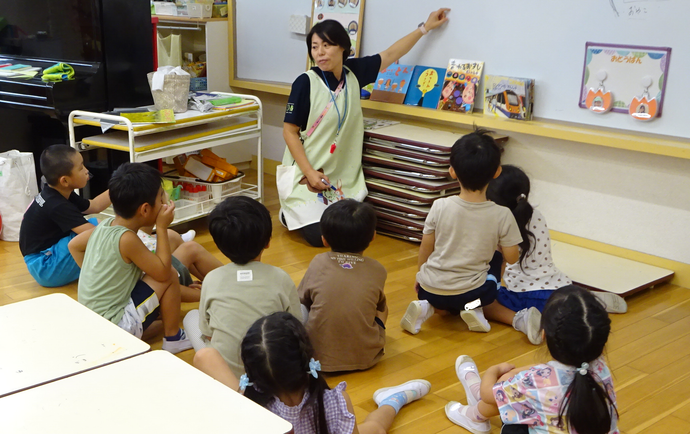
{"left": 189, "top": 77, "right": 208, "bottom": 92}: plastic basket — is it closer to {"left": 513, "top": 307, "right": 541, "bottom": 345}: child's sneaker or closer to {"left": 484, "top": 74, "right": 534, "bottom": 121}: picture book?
{"left": 484, "top": 74, "right": 534, "bottom": 121}: picture book

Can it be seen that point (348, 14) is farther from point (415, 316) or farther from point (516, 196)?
point (415, 316)

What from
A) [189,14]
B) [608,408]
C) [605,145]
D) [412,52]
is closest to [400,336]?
[608,408]

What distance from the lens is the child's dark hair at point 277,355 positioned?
1.37 meters

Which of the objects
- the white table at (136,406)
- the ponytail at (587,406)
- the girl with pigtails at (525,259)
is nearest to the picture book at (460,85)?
the girl with pigtails at (525,259)

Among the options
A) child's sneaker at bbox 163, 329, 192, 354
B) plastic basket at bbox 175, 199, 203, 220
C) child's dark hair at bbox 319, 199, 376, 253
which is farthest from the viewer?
plastic basket at bbox 175, 199, 203, 220

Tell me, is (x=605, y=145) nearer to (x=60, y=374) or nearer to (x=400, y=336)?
(x=400, y=336)

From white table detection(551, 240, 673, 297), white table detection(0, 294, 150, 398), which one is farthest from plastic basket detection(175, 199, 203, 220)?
white table detection(0, 294, 150, 398)

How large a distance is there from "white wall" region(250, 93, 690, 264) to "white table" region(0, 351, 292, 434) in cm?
252

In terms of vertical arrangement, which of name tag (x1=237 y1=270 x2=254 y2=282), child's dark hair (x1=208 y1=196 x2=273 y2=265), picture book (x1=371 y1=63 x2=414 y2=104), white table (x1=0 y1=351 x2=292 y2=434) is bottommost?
name tag (x1=237 y1=270 x2=254 y2=282)

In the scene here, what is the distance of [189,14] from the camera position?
443 cm

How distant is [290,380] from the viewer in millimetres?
1388

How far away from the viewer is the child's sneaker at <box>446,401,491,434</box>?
192 cm

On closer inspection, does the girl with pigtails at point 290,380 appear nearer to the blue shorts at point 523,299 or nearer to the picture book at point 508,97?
the blue shorts at point 523,299

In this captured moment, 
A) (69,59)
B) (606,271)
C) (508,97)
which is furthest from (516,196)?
(69,59)
